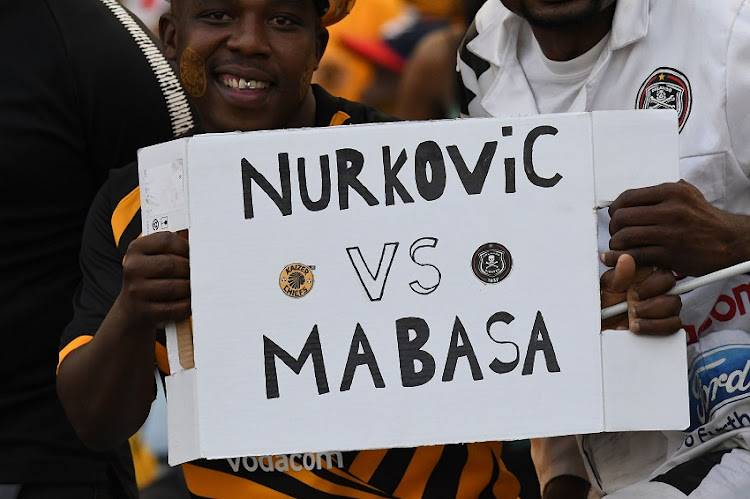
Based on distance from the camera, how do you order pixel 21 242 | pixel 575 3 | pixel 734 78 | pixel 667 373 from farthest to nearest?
pixel 21 242 → pixel 575 3 → pixel 734 78 → pixel 667 373

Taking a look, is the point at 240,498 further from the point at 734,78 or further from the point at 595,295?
the point at 734,78

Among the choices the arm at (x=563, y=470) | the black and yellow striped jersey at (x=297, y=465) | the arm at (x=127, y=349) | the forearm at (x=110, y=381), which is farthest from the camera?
the arm at (x=563, y=470)

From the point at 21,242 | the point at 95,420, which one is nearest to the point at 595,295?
the point at 95,420

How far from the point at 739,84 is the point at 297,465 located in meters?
1.15

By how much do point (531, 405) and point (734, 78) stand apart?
802 millimetres

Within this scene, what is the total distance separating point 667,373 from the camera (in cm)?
257

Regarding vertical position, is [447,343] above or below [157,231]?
below

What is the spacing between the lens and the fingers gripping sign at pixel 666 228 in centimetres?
253

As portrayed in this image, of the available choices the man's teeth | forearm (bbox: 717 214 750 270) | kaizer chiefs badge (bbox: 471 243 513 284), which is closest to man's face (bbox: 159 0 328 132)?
the man's teeth

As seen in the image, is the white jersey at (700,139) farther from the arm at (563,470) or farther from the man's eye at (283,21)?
the man's eye at (283,21)

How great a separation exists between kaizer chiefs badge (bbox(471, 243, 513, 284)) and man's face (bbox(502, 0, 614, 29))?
2.36ft

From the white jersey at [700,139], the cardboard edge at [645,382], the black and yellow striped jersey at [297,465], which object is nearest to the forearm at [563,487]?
the white jersey at [700,139]

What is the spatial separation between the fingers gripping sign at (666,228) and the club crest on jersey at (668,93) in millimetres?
388

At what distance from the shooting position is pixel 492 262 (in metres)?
2.59
